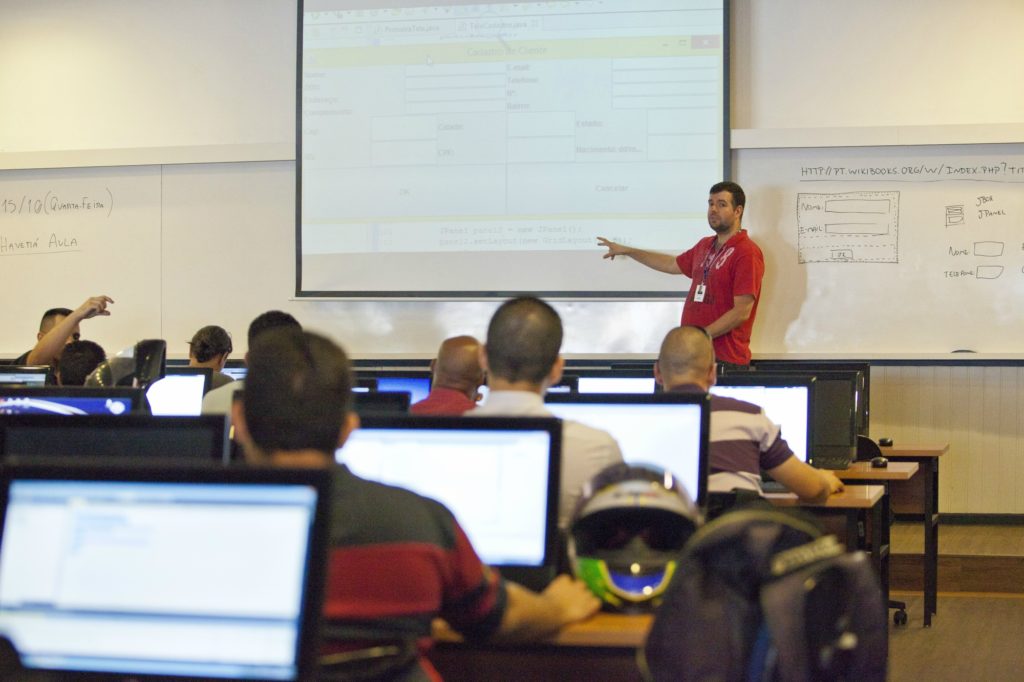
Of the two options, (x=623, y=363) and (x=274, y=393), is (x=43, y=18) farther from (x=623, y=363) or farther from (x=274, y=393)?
(x=274, y=393)

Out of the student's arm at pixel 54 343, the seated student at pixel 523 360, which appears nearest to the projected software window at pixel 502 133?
the student's arm at pixel 54 343

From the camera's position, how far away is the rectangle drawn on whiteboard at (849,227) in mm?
6867

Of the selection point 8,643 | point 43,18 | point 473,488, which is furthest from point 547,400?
point 43,18

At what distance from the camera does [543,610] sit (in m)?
1.76

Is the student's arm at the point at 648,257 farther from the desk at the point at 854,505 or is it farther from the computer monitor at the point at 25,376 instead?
the computer monitor at the point at 25,376

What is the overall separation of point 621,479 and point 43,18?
24.0ft

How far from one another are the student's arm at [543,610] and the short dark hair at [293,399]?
384 millimetres

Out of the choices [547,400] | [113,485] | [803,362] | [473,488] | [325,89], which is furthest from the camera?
[325,89]

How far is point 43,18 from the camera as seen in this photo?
8.07 meters

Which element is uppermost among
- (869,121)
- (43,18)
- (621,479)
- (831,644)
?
(43,18)

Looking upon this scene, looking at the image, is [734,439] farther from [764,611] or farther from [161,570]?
[161,570]

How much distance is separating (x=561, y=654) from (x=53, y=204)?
6.85 m

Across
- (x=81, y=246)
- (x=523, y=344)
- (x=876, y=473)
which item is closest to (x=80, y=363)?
(x=523, y=344)

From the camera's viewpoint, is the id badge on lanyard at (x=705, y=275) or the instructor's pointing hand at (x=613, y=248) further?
the instructor's pointing hand at (x=613, y=248)
